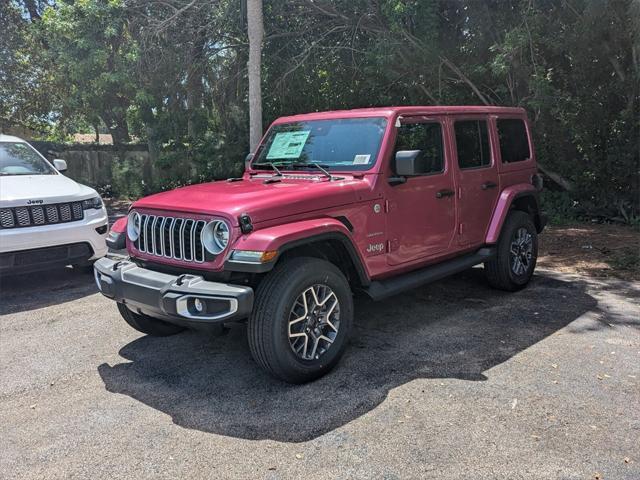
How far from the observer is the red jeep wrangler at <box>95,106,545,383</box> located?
11.8 feet

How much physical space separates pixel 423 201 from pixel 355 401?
1895 mm

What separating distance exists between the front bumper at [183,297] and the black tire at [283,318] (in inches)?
6.5

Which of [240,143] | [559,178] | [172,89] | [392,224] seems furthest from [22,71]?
[392,224]

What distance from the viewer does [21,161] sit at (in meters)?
7.25

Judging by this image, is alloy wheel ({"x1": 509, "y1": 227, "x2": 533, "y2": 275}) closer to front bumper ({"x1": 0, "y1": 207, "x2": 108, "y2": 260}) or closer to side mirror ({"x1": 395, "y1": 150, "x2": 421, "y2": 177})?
side mirror ({"x1": 395, "y1": 150, "x2": 421, "y2": 177})

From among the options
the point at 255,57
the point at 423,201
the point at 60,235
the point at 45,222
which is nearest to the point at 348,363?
the point at 423,201

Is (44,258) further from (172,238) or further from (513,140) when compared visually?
(513,140)

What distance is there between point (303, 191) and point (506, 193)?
8.65 ft

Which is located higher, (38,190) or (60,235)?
(38,190)

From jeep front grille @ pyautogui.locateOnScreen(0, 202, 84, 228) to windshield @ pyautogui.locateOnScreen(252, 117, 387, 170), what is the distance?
249 centimetres

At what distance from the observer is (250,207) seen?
366cm

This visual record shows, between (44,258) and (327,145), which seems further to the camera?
(44,258)

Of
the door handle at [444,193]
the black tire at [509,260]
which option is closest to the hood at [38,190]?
the door handle at [444,193]

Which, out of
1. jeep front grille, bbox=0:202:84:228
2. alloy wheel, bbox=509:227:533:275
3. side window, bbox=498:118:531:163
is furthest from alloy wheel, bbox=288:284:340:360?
jeep front grille, bbox=0:202:84:228
